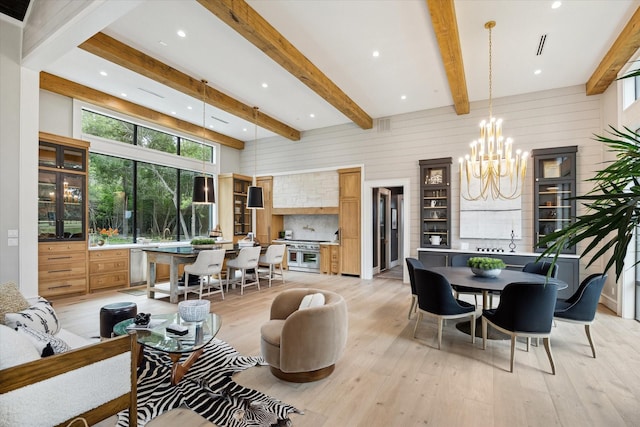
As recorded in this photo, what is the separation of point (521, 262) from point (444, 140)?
9.45ft

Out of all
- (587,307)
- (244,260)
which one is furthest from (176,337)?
(587,307)

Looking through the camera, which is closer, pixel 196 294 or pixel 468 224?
pixel 196 294

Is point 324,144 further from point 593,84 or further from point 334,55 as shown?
point 593,84

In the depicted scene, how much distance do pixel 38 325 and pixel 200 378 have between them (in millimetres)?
1362

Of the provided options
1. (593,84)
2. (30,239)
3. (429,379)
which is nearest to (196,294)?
(30,239)

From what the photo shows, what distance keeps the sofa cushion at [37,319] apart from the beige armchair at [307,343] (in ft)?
5.90

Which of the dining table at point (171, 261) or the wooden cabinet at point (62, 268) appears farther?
the dining table at point (171, 261)

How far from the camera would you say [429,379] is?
2.79m

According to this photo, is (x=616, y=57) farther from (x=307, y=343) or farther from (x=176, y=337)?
(x=176, y=337)

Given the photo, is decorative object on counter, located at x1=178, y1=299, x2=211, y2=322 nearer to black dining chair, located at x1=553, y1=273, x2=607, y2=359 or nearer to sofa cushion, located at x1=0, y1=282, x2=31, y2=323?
sofa cushion, located at x1=0, y1=282, x2=31, y2=323

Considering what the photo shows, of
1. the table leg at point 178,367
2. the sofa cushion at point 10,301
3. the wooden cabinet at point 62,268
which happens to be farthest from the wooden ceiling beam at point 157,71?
the table leg at point 178,367

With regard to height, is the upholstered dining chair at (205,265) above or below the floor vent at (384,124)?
below

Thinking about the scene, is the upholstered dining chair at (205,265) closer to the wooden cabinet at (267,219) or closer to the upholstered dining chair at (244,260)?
the upholstered dining chair at (244,260)

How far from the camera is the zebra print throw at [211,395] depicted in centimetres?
222
